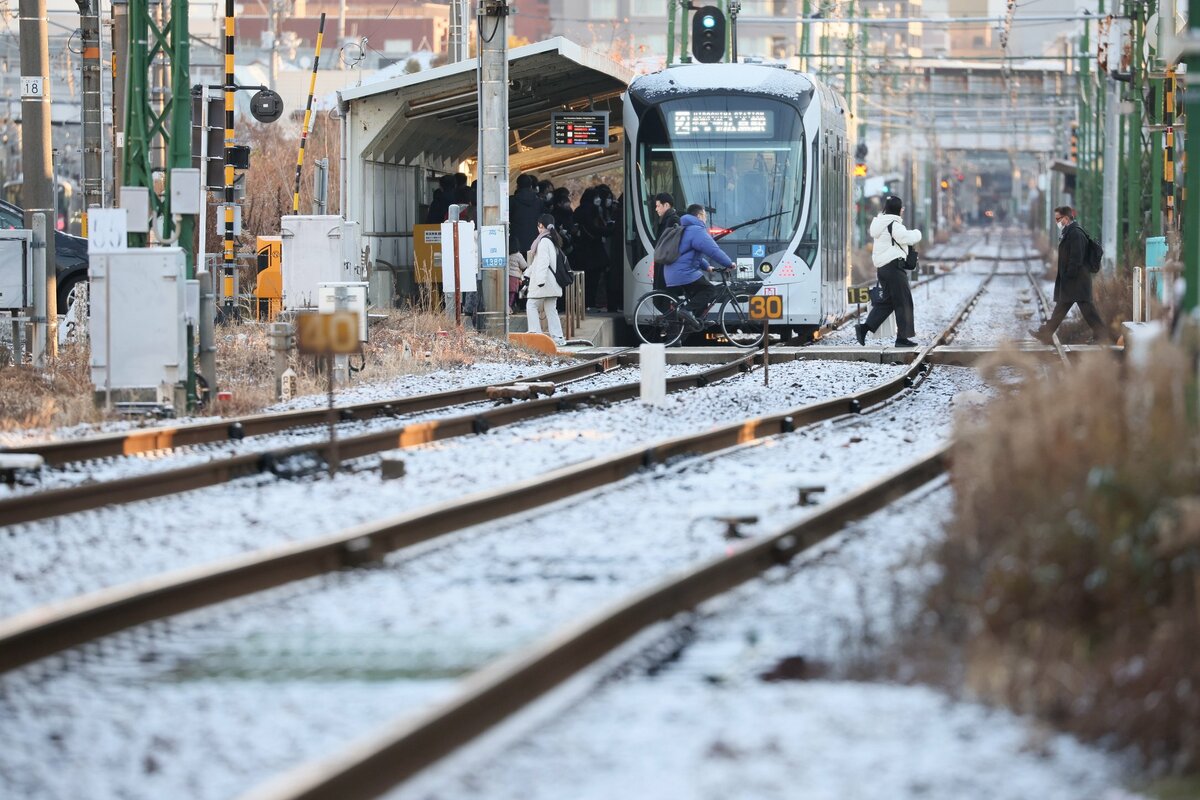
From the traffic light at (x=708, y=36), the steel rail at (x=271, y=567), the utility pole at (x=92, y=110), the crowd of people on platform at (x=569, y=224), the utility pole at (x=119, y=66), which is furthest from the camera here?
the traffic light at (x=708, y=36)

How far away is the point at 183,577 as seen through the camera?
284 inches

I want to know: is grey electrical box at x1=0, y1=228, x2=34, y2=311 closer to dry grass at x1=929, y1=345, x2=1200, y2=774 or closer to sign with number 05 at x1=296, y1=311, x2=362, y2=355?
sign with number 05 at x1=296, y1=311, x2=362, y2=355

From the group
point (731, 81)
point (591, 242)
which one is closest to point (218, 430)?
point (731, 81)

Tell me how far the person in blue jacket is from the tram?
0.84 metres

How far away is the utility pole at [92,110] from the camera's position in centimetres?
2216

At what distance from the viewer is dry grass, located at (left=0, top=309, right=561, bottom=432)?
1514 cm

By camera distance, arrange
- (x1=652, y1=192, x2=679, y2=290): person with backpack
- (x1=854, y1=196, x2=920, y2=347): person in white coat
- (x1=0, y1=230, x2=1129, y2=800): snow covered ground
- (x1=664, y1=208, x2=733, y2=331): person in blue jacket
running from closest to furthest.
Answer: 1. (x1=0, y1=230, x2=1129, y2=800): snow covered ground
2. (x1=664, y1=208, x2=733, y2=331): person in blue jacket
3. (x1=854, y1=196, x2=920, y2=347): person in white coat
4. (x1=652, y1=192, x2=679, y2=290): person with backpack

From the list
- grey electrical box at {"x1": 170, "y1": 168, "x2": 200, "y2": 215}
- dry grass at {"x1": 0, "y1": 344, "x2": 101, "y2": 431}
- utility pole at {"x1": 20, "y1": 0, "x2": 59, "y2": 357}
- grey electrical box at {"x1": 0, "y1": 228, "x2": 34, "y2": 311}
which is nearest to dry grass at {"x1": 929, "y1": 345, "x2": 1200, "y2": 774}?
dry grass at {"x1": 0, "y1": 344, "x2": 101, "y2": 431}

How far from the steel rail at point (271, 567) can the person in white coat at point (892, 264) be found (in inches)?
419

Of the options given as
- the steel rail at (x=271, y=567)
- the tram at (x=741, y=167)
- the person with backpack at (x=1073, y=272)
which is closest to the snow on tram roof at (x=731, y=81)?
the tram at (x=741, y=167)

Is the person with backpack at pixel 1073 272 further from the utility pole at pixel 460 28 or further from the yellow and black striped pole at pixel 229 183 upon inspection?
the utility pole at pixel 460 28

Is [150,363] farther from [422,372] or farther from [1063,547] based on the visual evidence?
[1063,547]

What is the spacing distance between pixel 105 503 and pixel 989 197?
19041 centimetres

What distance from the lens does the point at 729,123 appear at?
78.5ft
